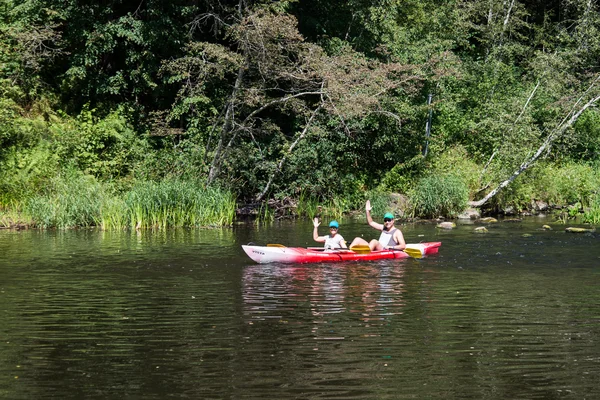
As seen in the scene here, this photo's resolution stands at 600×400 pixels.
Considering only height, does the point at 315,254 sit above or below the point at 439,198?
below

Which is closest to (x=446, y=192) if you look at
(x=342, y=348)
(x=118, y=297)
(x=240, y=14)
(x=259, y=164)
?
(x=259, y=164)

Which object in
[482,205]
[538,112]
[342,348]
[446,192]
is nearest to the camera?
[342,348]

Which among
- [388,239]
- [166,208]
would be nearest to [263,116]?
[166,208]

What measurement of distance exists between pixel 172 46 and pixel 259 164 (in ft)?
18.9

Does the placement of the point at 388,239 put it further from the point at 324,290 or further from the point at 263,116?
the point at 263,116

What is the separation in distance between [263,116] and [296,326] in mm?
21880

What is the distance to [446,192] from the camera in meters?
27.0

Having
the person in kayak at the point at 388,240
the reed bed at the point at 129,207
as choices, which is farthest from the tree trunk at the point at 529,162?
the person in kayak at the point at 388,240

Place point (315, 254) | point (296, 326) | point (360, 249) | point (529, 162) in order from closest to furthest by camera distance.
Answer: point (296, 326)
point (315, 254)
point (360, 249)
point (529, 162)

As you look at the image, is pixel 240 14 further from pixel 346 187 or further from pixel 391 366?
pixel 391 366

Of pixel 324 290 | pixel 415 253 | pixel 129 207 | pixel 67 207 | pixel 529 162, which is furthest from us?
pixel 529 162

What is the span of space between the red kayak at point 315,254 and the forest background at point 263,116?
307 inches

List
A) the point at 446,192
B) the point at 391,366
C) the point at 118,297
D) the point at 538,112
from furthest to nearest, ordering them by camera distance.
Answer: the point at 538,112, the point at 446,192, the point at 118,297, the point at 391,366

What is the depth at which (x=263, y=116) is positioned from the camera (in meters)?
31.6
